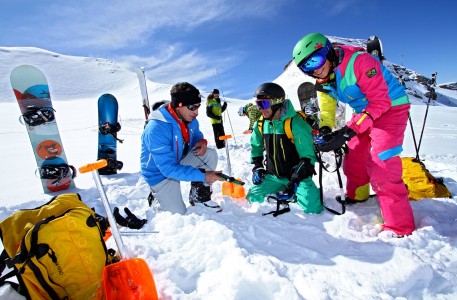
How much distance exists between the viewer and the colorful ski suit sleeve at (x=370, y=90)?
108 inches

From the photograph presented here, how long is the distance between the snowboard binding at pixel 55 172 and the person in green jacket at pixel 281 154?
3.76 meters

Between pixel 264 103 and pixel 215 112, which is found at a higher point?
pixel 264 103

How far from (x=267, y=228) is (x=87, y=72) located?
81029mm

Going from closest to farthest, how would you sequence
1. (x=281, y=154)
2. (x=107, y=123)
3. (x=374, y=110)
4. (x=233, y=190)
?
(x=374, y=110)
(x=281, y=154)
(x=233, y=190)
(x=107, y=123)

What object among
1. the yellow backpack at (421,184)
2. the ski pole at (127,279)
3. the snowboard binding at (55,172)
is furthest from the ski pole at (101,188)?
the snowboard binding at (55,172)

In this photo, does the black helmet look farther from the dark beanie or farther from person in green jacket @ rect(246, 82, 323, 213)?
the dark beanie

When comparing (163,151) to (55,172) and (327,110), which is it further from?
(55,172)

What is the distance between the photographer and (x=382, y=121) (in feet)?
9.61

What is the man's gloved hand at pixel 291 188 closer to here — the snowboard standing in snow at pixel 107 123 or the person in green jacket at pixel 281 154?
the person in green jacket at pixel 281 154

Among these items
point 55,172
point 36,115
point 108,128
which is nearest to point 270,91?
point 108,128

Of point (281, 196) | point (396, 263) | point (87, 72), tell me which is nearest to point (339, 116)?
point (281, 196)

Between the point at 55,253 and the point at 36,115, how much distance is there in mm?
4714

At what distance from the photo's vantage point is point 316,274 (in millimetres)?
1996

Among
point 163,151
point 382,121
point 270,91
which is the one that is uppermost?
point 270,91
